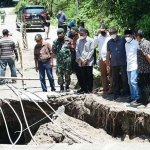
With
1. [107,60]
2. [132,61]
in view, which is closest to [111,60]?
[107,60]

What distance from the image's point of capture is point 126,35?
909cm

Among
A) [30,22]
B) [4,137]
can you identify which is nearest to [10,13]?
[30,22]

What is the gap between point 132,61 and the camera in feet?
29.9

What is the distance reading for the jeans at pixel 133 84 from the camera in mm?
9192

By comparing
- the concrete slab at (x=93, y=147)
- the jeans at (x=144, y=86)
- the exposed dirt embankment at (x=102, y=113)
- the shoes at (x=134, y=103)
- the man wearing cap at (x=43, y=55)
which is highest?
the man wearing cap at (x=43, y=55)

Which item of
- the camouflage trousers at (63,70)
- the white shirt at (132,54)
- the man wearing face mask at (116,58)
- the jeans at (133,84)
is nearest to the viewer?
the white shirt at (132,54)

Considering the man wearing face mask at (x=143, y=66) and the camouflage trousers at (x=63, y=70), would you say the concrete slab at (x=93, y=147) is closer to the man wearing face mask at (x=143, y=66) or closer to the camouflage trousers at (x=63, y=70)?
the man wearing face mask at (x=143, y=66)

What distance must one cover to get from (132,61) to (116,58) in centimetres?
50

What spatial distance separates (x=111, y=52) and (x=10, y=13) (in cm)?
3371

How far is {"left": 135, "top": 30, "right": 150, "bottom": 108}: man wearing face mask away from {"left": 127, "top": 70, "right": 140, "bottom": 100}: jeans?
0.47ft

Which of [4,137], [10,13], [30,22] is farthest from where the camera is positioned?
[10,13]

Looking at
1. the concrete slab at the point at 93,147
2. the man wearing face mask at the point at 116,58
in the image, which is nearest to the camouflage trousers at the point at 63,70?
the man wearing face mask at the point at 116,58

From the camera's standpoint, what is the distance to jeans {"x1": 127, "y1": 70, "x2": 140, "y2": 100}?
30.2ft

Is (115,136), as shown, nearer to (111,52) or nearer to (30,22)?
(111,52)
